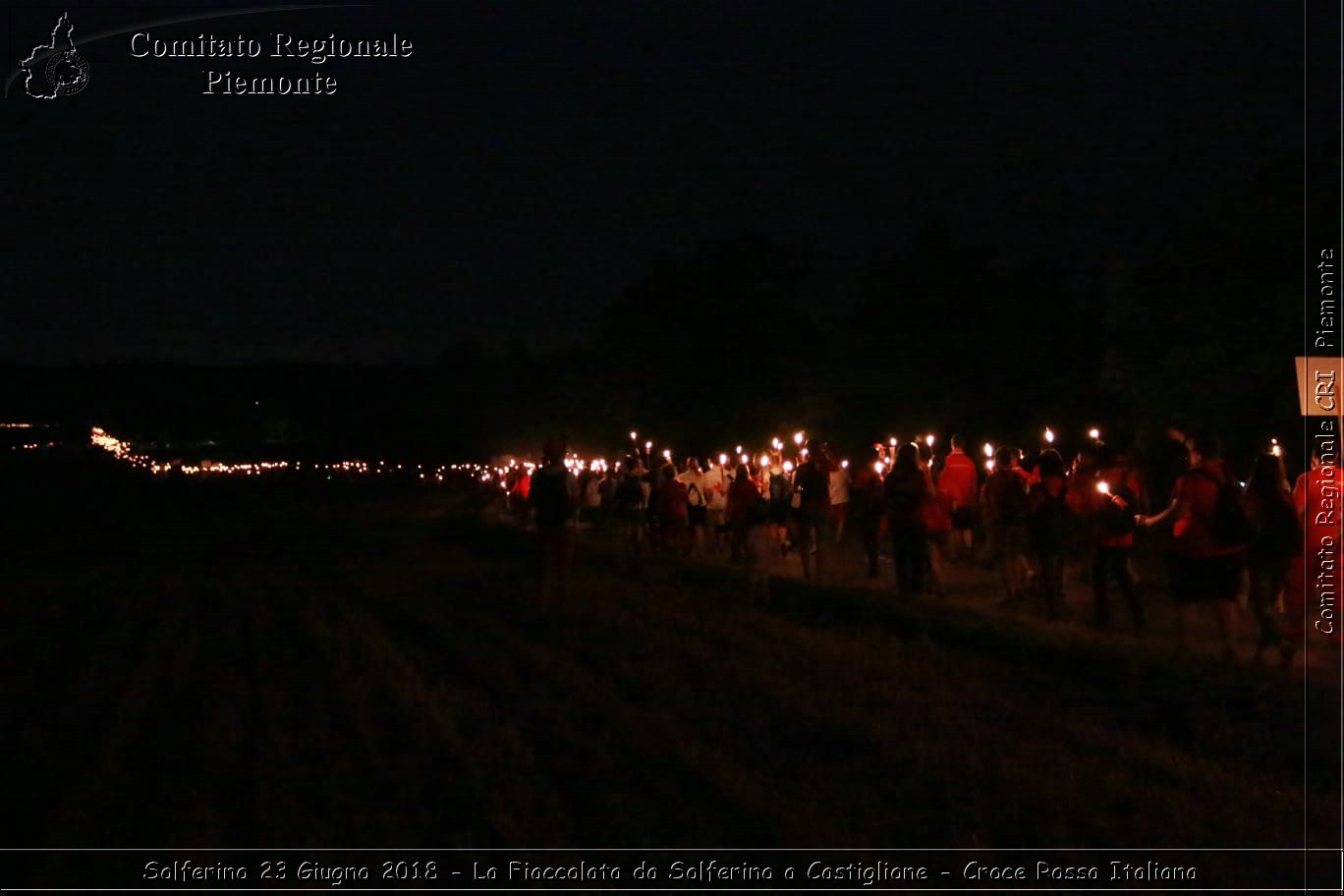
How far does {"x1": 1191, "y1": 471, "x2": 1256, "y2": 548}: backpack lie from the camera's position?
36.4ft

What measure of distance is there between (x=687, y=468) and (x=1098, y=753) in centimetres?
1676

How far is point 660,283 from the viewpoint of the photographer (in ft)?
194

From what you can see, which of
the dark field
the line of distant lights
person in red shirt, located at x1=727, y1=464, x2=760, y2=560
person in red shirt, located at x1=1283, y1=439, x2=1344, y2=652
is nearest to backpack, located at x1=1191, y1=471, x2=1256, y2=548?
person in red shirt, located at x1=1283, y1=439, x2=1344, y2=652

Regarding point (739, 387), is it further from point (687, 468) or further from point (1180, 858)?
point (1180, 858)

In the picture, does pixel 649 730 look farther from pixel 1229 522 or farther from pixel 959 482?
pixel 959 482

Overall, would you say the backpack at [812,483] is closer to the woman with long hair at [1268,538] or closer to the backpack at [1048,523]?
the backpack at [1048,523]

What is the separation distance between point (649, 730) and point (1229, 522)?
5001 mm

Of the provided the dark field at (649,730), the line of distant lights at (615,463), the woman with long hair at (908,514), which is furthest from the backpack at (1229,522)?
the woman with long hair at (908,514)

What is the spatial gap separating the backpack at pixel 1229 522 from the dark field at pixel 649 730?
102 centimetres

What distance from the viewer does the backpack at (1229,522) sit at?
11.1 m

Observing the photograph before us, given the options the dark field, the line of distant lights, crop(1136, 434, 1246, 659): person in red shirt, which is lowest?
the dark field

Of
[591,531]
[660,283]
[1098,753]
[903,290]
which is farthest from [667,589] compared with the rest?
[660,283]

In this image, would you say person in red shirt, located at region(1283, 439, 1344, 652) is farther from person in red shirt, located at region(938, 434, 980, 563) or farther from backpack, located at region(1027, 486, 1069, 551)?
person in red shirt, located at region(938, 434, 980, 563)

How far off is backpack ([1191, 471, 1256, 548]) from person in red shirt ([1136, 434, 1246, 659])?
0.07 ft
